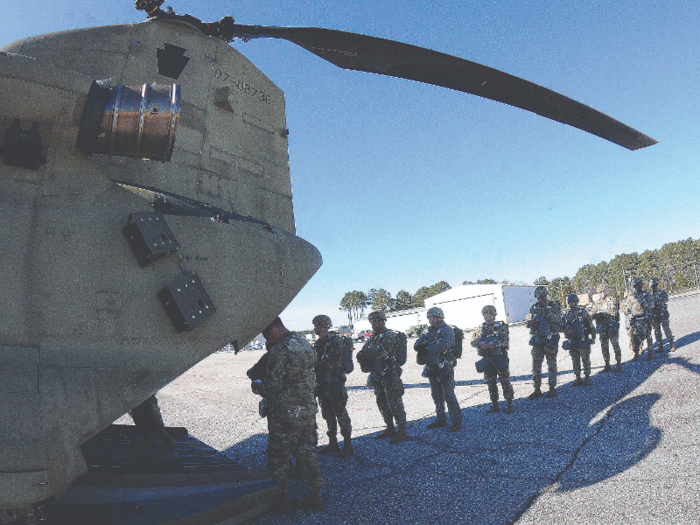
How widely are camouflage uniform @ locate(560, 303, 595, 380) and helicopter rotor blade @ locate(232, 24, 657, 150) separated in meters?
4.80

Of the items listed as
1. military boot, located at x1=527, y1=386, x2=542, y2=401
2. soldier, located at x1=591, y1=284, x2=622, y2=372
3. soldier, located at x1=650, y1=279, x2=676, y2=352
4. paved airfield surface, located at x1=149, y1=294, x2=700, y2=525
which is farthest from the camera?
soldier, located at x1=650, y1=279, x2=676, y2=352

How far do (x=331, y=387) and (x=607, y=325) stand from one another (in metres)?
6.72

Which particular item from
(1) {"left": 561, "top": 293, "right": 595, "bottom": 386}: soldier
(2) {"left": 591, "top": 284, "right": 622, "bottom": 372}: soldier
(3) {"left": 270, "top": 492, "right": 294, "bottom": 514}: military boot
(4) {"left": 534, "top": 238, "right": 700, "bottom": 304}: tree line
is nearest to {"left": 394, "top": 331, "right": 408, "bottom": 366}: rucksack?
(3) {"left": 270, "top": 492, "right": 294, "bottom": 514}: military boot

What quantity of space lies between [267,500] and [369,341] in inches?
112

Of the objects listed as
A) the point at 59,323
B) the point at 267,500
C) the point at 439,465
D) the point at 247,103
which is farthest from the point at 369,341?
the point at 59,323

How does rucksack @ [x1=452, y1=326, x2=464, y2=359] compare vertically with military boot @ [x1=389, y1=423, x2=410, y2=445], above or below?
above

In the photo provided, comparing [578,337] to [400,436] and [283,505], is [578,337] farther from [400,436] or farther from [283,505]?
[283,505]

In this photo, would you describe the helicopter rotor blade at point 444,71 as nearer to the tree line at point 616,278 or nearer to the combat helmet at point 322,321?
the combat helmet at point 322,321

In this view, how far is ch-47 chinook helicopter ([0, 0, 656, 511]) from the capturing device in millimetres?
2180

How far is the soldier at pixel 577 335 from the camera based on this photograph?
7465mm

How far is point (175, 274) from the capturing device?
8.82 feet

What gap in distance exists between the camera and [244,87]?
12.4ft

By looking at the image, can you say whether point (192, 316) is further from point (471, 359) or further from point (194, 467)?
point (471, 359)

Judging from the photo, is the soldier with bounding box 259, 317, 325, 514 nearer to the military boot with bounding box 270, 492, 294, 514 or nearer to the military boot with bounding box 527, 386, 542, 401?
the military boot with bounding box 270, 492, 294, 514
